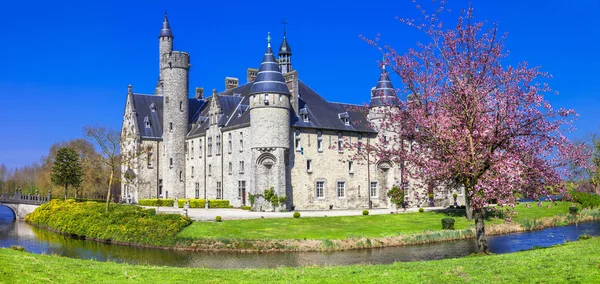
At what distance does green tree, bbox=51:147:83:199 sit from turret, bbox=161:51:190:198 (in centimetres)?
1241

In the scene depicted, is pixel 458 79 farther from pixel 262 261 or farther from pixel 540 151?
pixel 262 261

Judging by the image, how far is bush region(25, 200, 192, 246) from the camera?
108 feet

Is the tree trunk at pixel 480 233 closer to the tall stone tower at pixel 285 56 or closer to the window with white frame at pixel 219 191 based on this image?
the window with white frame at pixel 219 191

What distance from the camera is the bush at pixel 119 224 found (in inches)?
1299

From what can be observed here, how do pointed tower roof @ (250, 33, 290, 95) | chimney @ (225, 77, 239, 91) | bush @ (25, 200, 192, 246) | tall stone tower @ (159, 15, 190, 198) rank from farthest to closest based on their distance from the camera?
chimney @ (225, 77, 239, 91) → tall stone tower @ (159, 15, 190, 198) → pointed tower roof @ (250, 33, 290, 95) → bush @ (25, 200, 192, 246)

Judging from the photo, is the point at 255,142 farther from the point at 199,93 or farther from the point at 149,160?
the point at 199,93

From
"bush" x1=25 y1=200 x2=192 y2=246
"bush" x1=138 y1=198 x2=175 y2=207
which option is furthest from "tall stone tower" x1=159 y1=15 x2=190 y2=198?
"bush" x1=25 y1=200 x2=192 y2=246

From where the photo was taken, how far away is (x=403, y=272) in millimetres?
15000

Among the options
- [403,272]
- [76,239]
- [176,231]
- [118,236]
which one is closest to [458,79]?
[403,272]

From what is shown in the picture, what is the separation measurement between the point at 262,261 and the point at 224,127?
1131 inches

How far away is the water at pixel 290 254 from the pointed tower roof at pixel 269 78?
18445 mm

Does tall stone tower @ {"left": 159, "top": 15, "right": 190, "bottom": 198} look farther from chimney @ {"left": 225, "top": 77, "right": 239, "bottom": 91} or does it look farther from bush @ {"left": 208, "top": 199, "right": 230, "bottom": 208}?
bush @ {"left": 208, "top": 199, "right": 230, "bottom": 208}

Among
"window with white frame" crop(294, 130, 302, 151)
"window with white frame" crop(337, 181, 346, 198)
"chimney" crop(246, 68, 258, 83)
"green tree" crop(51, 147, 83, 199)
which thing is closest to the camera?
"window with white frame" crop(294, 130, 302, 151)

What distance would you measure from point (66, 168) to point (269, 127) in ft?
100
